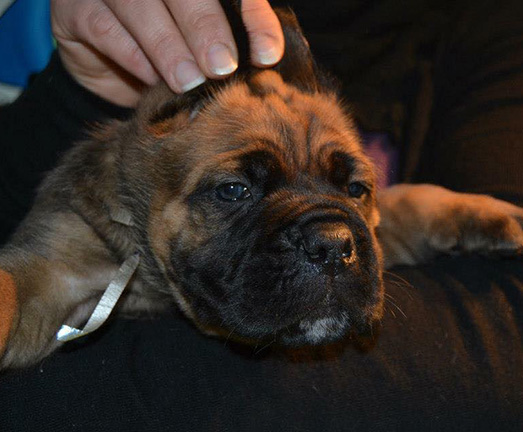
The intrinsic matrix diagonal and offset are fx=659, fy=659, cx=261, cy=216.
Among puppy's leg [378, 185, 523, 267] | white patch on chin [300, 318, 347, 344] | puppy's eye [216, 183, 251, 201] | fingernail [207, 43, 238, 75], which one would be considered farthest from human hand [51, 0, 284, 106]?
puppy's leg [378, 185, 523, 267]

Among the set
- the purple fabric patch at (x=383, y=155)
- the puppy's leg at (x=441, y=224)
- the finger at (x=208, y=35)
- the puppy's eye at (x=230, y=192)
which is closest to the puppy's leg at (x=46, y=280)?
the puppy's eye at (x=230, y=192)

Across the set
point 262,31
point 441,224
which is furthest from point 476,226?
point 262,31

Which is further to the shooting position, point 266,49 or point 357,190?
point 357,190

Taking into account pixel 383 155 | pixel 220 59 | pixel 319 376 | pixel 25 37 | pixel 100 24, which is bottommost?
pixel 383 155

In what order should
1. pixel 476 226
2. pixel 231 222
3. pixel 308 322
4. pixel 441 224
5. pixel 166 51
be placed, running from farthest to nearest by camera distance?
pixel 441 224
pixel 476 226
pixel 231 222
pixel 166 51
pixel 308 322

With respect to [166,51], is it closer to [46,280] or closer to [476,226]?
[46,280]

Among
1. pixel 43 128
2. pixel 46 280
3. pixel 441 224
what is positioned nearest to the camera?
pixel 46 280

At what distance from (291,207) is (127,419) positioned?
0.75 m

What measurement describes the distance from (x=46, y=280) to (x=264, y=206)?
754 millimetres

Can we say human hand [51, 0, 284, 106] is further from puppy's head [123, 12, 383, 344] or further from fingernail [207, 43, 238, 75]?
puppy's head [123, 12, 383, 344]

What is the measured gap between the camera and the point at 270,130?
→ 2.17 meters

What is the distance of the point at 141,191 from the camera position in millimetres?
2240

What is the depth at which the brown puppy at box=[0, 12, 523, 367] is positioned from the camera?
71.8 inches

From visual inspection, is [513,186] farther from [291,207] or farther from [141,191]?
[141,191]
